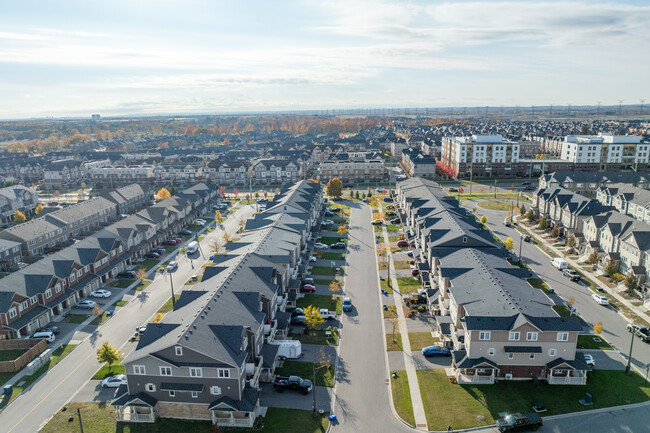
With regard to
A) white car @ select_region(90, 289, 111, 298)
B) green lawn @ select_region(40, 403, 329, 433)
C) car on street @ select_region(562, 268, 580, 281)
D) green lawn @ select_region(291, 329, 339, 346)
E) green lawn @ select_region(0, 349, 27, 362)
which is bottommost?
green lawn @ select_region(40, 403, 329, 433)

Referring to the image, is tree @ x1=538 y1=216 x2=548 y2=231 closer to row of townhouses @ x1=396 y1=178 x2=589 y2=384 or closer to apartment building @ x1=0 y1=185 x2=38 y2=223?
row of townhouses @ x1=396 y1=178 x2=589 y2=384

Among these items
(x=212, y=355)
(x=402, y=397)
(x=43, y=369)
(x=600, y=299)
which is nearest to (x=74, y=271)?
(x=43, y=369)

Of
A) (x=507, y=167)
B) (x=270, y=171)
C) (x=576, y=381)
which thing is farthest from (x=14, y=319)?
(x=507, y=167)

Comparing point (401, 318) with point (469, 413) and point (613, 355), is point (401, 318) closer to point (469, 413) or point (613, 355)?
point (469, 413)

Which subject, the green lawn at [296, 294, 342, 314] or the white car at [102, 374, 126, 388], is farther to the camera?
the green lawn at [296, 294, 342, 314]

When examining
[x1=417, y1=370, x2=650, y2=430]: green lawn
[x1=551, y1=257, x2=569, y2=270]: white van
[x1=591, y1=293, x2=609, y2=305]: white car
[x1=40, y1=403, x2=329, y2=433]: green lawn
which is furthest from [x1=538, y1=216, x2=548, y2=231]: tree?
[x1=40, y1=403, x2=329, y2=433]: green lawn

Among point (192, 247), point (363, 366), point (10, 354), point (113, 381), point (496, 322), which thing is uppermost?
point (496, 322)

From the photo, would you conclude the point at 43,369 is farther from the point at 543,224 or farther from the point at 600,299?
the point at 543,224
